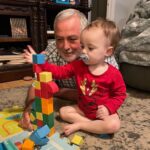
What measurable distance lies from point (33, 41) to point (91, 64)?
93 centimetres

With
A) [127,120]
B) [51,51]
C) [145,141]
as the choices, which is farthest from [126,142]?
[51,51]

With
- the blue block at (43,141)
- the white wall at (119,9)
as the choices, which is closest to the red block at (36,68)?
the blue block at (43,141)

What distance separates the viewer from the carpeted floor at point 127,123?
74 centimetres

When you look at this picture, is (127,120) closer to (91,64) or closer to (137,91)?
(91,64)

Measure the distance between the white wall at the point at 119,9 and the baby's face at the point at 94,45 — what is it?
1325 mm

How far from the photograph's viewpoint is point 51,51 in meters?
1.11

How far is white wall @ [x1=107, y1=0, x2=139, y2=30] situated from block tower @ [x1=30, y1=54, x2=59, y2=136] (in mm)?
1457

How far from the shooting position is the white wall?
198 centimetres

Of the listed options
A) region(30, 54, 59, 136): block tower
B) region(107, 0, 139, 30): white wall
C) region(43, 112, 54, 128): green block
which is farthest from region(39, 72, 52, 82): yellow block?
region(107, 0, 139, 30): white wall

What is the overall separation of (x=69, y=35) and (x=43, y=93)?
13.2 inches

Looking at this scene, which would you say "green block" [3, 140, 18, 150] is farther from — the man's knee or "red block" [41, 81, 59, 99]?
the man's knee

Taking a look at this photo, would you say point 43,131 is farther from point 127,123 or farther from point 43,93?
point 127,123

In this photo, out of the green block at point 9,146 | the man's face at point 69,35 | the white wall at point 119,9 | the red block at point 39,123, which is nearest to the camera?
the green block at point 9,146

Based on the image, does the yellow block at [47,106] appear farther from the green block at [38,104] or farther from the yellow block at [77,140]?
the yellow block at [77,140]
